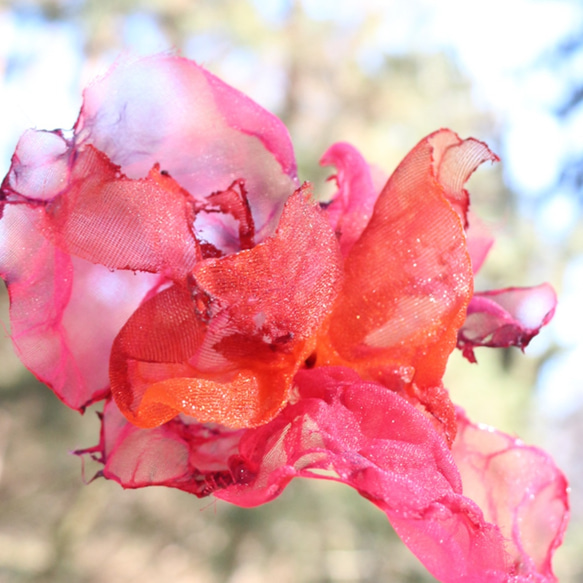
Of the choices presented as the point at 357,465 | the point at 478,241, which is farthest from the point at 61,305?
the point at 478,241

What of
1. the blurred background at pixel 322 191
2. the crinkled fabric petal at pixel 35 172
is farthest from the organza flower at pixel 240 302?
the blurred background at pixel 322 191

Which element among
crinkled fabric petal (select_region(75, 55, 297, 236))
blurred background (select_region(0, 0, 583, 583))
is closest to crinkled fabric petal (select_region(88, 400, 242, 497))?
crinkled fabric petal (select_region(75, 55, 297, 236))

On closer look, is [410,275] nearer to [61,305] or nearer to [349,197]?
[349,197]

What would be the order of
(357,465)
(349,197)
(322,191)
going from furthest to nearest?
(322,191), (349,197), (357,465)

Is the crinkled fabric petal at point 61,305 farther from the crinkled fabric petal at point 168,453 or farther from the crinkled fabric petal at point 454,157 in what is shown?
the crinkled fabric petal at point 454,157

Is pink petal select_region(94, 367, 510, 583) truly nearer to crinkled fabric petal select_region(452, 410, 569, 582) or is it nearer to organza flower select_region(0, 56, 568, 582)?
organza flower select_region(0, 56, 568, 582)

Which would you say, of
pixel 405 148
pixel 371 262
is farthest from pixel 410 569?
pixel 371 262
